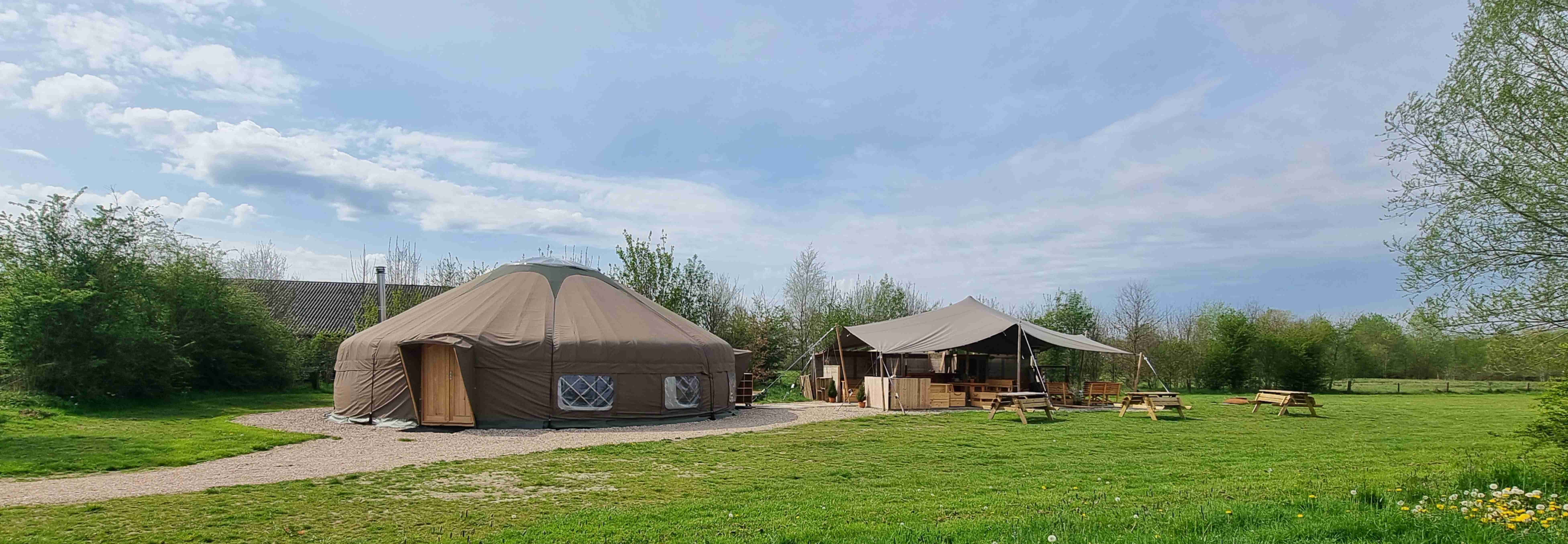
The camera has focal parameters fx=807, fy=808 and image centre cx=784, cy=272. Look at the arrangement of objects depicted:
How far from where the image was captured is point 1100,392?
60.7 ft

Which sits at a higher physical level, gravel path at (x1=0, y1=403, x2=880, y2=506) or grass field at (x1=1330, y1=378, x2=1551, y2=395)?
gravel path at (x1=0, y1=403, x2=880, y2=506)

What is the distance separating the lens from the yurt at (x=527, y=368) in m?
12.9

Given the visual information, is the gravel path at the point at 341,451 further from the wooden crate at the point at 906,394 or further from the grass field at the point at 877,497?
the wooden crate at the point at 906,394

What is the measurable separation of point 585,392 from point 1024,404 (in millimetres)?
7471

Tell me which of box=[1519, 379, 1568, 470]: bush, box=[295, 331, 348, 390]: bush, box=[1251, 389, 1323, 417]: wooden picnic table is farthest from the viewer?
box=[295, 331, 348, 390]: bush

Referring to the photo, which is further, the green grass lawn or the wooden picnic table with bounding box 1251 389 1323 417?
the wooden picnic table with bounding box 1251 389 1323 417

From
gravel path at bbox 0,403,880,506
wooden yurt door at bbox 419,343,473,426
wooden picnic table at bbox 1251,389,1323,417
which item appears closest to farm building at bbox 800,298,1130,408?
gravel path at bbox 0,403,880,506

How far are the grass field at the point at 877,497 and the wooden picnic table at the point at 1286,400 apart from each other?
4.11 m

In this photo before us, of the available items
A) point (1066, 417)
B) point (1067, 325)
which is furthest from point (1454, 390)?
point (1066, 417)

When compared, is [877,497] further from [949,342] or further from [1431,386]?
[1431,386]

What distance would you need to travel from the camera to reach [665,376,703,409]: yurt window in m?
14.1

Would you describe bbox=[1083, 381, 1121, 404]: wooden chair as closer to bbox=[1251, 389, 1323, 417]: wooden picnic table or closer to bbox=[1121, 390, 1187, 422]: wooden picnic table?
bbox=[1251, 389, 1323, 417]: wooden picnic table

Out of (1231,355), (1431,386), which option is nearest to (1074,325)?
(1231,355)

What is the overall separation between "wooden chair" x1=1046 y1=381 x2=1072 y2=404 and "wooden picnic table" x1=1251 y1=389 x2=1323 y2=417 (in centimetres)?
364
